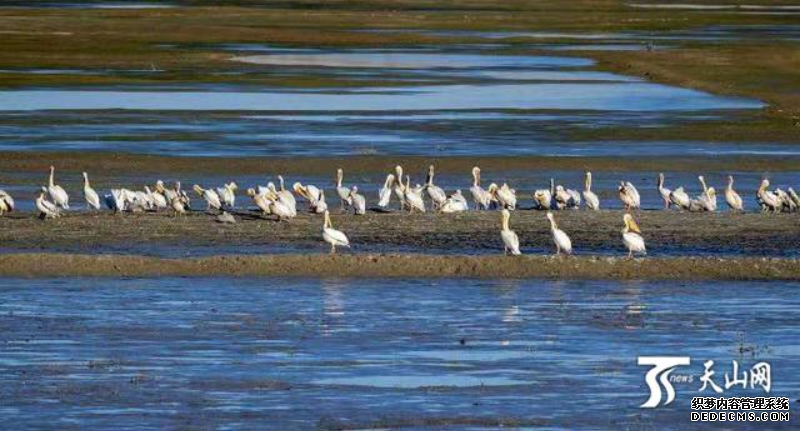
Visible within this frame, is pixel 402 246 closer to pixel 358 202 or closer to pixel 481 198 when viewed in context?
pixel 358 202

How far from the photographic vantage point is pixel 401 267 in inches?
798

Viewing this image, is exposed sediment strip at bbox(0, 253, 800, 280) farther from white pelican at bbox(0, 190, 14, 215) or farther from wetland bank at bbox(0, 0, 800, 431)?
white pelican at bbox(0, 190, 14, 215)

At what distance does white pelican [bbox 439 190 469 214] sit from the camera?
81.2 ft

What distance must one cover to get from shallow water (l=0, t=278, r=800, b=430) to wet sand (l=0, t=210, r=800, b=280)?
48 centimetres

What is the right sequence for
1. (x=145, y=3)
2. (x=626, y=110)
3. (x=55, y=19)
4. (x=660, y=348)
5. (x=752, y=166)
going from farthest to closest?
(x=145, y=3)
(x=55, y=19)
(x=626, y=110)
(x=752, y=166)
(x=660, y=348)

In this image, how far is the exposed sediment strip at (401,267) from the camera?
66.2 feet

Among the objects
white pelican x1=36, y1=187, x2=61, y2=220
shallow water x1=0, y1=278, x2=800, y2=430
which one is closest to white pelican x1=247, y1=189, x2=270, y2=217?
white pelican x1=36, y1=187, x2=61, y2=220

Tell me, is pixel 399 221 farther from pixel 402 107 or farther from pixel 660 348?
pixel 402 107

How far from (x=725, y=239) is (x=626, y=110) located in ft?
51.3

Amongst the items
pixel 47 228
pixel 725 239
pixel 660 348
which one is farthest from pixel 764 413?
pixel 47 228

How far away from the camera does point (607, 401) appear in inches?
551

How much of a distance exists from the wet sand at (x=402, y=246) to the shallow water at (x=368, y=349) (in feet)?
1.59

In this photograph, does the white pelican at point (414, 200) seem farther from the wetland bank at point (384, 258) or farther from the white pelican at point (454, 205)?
the wetland bank at point (384, 258)

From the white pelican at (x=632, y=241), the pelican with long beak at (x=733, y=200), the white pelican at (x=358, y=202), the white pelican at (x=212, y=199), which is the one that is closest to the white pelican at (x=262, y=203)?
the white pelican at (x=212, y=199)
